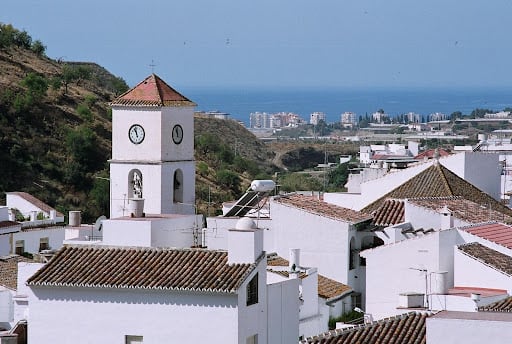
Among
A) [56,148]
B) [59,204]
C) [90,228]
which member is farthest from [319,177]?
A: [90,228]

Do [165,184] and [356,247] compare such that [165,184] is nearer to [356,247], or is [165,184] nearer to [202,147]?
[356,247]

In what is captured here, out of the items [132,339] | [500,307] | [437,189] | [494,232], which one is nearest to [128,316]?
[132,339]

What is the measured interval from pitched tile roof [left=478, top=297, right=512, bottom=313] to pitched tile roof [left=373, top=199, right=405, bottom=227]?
27.3 ft

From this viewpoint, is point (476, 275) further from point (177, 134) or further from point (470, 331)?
point (177, 134)

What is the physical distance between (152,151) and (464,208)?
6.52 m

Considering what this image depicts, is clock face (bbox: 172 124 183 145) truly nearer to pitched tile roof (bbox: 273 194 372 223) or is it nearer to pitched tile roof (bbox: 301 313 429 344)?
pitched tile roof (bbox: 273 194 372 223)

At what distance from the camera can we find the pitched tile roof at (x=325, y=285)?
29347 mm

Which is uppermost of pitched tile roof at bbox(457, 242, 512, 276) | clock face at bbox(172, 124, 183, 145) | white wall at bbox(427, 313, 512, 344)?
clock face at bbox(172, 124, 183, 145)

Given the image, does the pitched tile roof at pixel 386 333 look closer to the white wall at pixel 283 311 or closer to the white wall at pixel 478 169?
the white wall at pixel 283 311

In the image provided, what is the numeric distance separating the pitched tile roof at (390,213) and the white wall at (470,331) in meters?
13.0

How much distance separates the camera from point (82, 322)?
77.4ft

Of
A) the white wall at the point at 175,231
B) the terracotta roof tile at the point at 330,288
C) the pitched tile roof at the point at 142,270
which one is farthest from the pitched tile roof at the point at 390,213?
the pitched tile roof at the point at 142,270

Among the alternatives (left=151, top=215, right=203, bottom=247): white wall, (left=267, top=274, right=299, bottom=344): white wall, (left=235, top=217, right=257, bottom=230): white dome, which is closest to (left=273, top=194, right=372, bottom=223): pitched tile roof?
(left=151, top=215, right=203, bottom=247): white wall

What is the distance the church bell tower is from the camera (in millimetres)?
34781
